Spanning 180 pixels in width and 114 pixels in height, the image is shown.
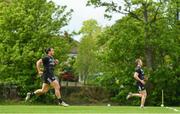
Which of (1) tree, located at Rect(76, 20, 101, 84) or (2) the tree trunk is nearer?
(2) the tree trunk

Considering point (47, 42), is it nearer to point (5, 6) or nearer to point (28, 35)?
point (28, 35)

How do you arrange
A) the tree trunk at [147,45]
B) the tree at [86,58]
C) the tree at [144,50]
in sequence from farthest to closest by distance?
the tree at [86,58] → the tree at [144,50] → the tree trunk at [147,45]

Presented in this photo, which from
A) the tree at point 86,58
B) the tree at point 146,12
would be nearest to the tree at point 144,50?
the tree at point 146,12

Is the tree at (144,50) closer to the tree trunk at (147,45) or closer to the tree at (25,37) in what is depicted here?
the tree trunk at (147,45)

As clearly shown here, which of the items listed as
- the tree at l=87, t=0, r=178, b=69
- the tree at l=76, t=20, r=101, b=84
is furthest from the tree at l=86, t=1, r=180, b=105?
the tree at l=76, t=20, r=101, b=84

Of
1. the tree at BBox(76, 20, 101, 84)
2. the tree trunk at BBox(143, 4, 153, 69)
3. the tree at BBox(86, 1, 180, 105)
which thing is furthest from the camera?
the tree at BBox(76, 20, 101, 84)

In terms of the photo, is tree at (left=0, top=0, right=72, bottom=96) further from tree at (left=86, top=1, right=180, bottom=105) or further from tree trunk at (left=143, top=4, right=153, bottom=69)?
tree trunk at (left=143, top=4, right=153, bottom=69)

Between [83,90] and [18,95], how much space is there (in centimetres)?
708

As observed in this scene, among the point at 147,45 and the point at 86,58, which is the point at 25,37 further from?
the point at 86,58

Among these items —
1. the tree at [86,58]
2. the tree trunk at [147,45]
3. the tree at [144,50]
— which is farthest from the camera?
the tree at [86,58]

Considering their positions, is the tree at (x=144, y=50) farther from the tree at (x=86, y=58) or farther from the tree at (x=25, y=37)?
the tree at (x=86, y=58)

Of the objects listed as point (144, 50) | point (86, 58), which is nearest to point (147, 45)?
point (144, 50)

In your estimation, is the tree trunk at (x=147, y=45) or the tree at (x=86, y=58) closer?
the tree trunk at (x=147, y=45)

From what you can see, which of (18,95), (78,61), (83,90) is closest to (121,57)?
(83,90)
